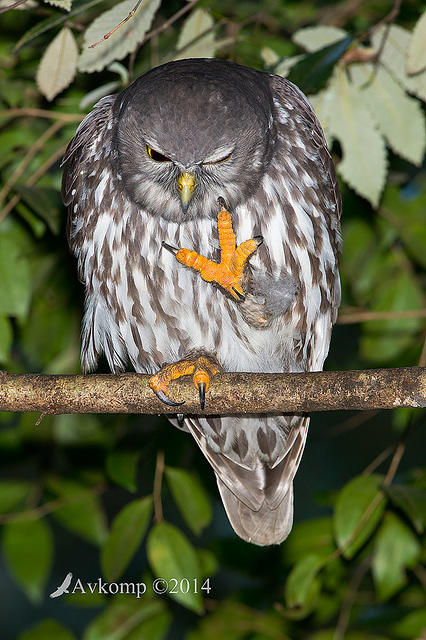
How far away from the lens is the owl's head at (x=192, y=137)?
3055mm

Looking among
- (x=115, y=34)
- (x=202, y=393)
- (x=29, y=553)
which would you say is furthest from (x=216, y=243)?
(x=29, y=553)

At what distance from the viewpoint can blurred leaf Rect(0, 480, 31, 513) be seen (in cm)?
439

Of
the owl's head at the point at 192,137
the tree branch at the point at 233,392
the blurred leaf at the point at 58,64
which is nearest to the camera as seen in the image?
the tree branch at the point at 233,392

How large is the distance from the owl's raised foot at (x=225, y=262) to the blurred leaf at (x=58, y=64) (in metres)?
0.82

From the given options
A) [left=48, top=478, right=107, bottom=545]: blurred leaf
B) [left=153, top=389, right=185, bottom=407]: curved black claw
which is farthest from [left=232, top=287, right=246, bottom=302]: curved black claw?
[left=48, top=478, right=107, bottom=545]: blurred leaf

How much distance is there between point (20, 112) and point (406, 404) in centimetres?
240

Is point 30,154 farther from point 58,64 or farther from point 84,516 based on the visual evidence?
point 84,516

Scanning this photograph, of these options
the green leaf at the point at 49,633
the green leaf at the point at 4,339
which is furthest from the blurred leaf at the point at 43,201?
the green leaf at the point at 49,633

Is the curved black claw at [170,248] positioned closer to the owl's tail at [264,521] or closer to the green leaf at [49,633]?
the owl's tail at [264,521]

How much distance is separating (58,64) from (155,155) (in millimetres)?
628

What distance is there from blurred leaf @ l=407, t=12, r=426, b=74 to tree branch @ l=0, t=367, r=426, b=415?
1.24 m

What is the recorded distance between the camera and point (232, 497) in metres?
3.99

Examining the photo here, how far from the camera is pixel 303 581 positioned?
370 centimetres

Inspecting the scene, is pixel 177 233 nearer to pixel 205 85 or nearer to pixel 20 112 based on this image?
pixel 205 85
